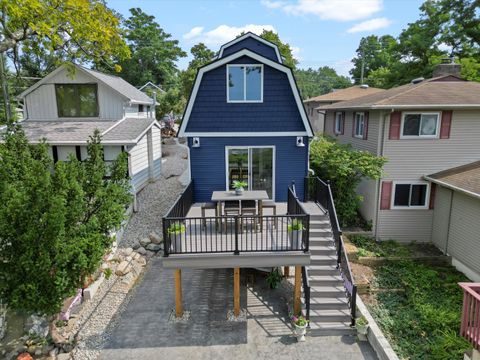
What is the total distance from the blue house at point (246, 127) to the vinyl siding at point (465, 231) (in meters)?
5.54

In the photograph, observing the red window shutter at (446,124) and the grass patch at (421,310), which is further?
the red window shutter at (446,124)

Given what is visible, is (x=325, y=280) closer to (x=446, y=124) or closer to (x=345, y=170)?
(x=345, y=170)

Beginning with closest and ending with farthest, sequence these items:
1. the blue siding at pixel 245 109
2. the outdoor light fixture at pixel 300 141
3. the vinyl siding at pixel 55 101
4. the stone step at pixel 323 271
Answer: the stone step at pixel 323 271 < the blue siding at pixel 245 109 < the outdoor light fixture at pixel 300 141 < the vinyl siding at pixel 55 101

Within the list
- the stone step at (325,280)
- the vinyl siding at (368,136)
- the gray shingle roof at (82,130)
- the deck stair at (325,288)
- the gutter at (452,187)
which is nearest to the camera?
the deck stair at (325,288)

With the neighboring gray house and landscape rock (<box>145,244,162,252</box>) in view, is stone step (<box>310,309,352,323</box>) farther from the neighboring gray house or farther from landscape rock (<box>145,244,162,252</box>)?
the neighboring gray house

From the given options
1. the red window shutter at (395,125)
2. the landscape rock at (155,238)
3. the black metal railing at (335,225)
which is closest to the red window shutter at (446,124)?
the red window shutter at (395,125)

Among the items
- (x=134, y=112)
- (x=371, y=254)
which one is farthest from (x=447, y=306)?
(x=134, y=112)

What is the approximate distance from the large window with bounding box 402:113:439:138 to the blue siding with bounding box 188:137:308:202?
4.31 metres

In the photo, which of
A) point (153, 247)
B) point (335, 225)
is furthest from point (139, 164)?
point (335, 225)

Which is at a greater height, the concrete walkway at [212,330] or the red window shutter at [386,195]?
the red window shutter at [386,195]

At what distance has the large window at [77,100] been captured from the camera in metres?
15.8

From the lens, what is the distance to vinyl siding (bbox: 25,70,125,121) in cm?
1566

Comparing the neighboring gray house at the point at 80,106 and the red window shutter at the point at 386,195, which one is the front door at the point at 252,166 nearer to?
the red window shutter at the point at 386,195

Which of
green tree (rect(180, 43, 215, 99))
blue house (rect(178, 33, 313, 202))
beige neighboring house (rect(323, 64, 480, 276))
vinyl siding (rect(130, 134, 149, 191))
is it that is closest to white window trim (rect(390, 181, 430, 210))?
beige neighboring house (rect(323, 64, 480, 276))
